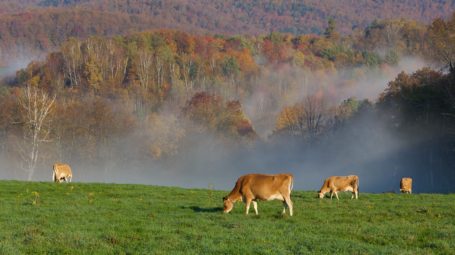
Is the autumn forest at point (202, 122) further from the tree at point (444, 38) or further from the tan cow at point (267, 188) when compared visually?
the tan cow at point (267, 188)

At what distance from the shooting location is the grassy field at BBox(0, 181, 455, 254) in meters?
16.3

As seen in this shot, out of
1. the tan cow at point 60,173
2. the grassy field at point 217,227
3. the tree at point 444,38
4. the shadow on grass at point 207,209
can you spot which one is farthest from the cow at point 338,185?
the tree at point 444,38

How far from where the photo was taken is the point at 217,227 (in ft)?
63.2

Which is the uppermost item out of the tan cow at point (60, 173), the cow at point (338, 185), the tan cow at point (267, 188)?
the tan cow at point (60, 173)

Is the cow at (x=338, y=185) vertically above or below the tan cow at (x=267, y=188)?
above

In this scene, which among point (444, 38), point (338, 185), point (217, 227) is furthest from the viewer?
point (444, 38)

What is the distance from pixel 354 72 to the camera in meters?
189

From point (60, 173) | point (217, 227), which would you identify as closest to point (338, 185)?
point (217, 227)

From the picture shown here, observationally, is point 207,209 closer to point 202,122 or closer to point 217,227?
point 217,227

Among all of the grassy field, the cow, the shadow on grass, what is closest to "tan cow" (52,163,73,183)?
the grassy field

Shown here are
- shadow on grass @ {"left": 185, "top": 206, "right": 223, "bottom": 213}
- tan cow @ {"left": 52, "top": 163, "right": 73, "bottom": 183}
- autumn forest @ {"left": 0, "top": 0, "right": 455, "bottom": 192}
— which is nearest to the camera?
shadow on grass @ {"left": 185, "top": 206, "right": 223, "bottom": 213}

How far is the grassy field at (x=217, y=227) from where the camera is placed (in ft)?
53.6

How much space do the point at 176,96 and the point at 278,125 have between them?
86.1ft

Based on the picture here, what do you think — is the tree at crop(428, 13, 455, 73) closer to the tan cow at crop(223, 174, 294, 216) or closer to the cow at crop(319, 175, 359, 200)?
the cow at crop(319, 175, 359, 200)
